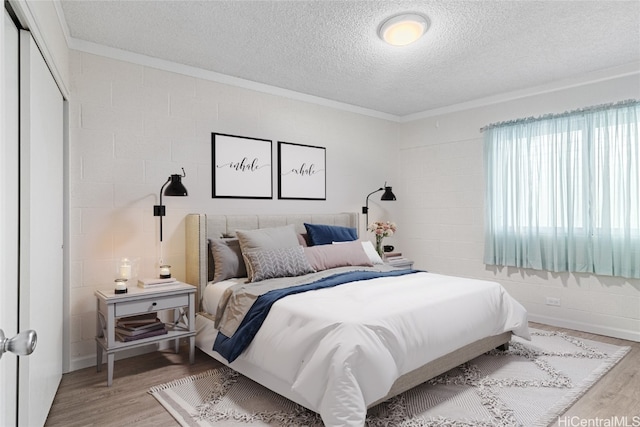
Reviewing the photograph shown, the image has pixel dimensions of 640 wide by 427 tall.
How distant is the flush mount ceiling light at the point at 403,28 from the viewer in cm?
280

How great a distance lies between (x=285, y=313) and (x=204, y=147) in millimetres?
2036

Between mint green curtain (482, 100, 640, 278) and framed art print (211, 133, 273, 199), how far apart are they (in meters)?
2.64

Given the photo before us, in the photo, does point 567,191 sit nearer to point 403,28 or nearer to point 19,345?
point 403,28

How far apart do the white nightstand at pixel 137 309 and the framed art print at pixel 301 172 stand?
166 centimetres

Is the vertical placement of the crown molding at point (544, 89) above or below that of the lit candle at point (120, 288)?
above

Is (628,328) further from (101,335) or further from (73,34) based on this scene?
(73,34)

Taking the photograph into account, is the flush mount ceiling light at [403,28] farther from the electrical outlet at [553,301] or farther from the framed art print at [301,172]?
the electrical outlet at [553,301]

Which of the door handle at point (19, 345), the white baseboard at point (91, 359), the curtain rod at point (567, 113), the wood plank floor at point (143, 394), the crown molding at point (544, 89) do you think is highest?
the crown molding at point (544, 89)

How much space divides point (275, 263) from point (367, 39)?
196 cm

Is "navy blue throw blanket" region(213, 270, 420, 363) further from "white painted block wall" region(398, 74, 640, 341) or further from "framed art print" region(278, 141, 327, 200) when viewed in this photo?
"white painted block wall" region(398, 74, 640, 341)

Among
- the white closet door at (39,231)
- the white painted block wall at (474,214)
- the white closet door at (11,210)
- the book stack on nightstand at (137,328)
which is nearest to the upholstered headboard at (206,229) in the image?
the book stack on nightstand at (137,328)

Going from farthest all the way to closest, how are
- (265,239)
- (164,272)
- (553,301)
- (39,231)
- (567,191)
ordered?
(553,301)
(567,191)
(265,239)
(164,272)
(39,231)

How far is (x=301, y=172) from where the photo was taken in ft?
15.1

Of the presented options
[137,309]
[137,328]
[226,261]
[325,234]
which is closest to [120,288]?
[137,309]
